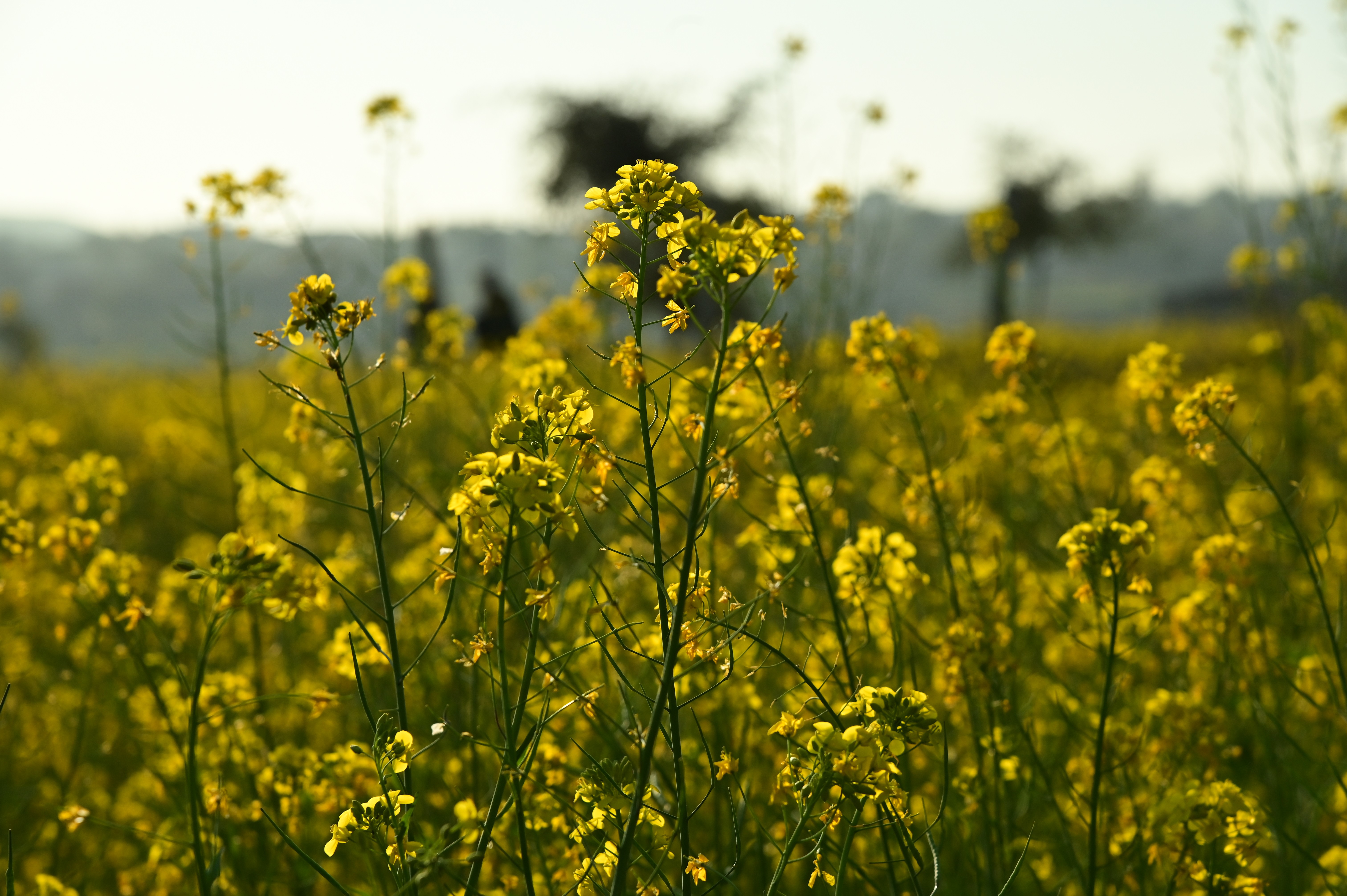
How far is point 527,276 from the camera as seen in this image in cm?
3419

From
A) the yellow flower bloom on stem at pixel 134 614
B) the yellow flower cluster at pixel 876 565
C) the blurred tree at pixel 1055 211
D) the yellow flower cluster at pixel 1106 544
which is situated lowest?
the yellow flower bloom on stem at pixel 134 614

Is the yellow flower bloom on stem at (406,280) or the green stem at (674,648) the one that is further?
the yellow flower bloom on stem at (406,280)

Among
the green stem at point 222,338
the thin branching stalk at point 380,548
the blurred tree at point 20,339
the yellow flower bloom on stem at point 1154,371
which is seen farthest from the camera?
the blurred tree at point 20,339

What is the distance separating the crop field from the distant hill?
1.16ft

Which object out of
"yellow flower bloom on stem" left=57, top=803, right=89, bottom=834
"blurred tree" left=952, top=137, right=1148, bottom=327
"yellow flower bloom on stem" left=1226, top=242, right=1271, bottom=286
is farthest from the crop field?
"blurred tree" left=952, top=137, right=1148, bottom=327

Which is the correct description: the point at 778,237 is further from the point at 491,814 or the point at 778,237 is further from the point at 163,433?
the point at 163,433

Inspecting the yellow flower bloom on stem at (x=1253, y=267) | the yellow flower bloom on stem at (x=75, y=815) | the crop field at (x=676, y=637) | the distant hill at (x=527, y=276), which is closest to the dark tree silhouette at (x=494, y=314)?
the distant hill at (x=527, y=276)

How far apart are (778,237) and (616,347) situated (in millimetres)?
348

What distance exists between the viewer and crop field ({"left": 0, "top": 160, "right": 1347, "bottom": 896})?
59.7 inches

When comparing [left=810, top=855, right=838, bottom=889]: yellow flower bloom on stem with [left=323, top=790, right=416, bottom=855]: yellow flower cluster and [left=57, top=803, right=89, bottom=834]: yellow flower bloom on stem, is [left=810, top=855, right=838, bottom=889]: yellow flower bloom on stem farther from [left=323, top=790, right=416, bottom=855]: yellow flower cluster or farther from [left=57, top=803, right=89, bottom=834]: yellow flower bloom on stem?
[left=57, top=803, right=89, bottom=834]: yellow flower bloom on stem

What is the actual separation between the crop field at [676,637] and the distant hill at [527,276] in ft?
1.16

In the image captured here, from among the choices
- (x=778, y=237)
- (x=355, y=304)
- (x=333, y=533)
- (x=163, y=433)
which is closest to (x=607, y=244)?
(x=778, y=237)

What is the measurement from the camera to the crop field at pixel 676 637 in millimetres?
1516

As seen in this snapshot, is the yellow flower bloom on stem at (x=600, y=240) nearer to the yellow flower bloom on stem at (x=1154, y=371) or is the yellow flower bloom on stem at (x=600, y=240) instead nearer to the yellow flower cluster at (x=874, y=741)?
the yellow flower cluster at (x=874, y=741)
